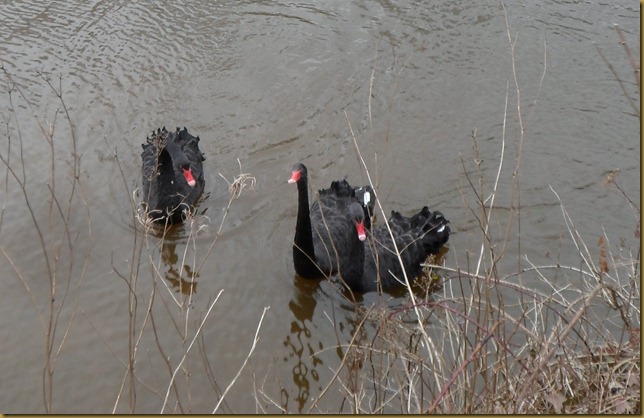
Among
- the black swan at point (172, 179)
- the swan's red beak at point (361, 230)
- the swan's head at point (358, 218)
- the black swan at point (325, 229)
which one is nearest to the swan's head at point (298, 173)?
the black swan at point (325, 229)

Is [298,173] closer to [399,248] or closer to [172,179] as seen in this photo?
[399,248]

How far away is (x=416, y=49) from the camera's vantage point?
9078 millimetres

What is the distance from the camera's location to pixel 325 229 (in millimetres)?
6324

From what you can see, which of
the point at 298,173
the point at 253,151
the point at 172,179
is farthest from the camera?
the point at 253,151

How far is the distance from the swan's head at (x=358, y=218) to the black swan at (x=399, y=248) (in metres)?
0.16

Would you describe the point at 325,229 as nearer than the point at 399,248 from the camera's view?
No

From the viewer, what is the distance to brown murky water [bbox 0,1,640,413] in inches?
217

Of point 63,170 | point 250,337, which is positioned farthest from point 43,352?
point 63,170

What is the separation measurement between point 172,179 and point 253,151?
3.28 ft

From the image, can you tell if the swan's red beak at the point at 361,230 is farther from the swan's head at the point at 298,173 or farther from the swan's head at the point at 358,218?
the swan's head at the point at 298,173

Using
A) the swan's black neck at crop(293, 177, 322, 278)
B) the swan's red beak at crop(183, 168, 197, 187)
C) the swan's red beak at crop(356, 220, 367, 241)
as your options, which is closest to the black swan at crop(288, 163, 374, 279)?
the swan's black neck at crop(293, 177, 322, 278)

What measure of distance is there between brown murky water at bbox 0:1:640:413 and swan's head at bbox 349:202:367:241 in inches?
26.6

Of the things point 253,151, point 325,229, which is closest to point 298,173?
point 325,229

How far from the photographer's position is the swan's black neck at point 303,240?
5.90 meters
